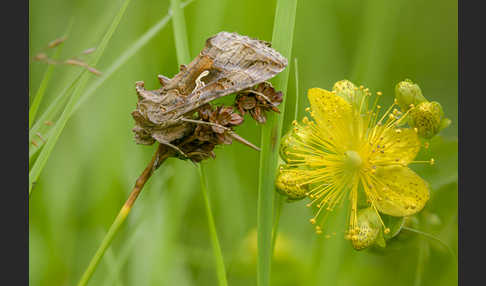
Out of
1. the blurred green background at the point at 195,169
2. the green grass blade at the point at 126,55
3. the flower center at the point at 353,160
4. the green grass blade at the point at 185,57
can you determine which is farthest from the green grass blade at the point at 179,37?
the flower center at the point at 353,160

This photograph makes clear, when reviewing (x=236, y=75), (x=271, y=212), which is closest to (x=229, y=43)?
(x=236, y=75)

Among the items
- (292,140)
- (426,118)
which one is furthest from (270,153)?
(426,118)

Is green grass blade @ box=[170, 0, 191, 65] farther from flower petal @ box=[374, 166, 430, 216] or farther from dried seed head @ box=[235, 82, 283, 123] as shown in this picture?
flower petal @ box=[374, 166, 430, 216]

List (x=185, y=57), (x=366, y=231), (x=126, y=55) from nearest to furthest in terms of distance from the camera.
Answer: (x=366, y=231)
(x=185, y=57)
(x=126, y=55)

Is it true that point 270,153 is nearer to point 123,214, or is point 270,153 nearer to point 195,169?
point 123,214

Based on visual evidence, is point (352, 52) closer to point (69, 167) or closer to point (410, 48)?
point (410, 48)

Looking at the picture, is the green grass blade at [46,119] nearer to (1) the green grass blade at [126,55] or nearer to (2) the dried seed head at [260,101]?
(1) the green grass blade at [126,55]

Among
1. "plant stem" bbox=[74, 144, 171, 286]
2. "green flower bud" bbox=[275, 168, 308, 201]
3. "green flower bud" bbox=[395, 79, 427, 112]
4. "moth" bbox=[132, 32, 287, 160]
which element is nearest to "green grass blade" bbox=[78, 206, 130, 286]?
"plant stem" bbox=[74, 144, 171, 286]
